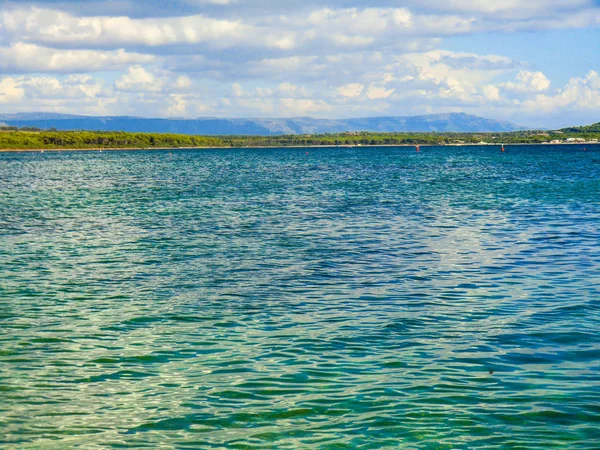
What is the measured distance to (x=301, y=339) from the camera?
A: 17.8 metres

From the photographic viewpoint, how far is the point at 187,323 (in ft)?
64.6

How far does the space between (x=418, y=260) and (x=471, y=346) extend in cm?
1262

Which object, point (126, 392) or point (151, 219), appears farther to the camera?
point (151, 219)

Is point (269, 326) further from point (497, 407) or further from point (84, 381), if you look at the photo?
point (497, 407)

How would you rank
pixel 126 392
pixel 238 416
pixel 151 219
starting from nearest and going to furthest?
pixel 238 416 → pixel 126 392 → pixel 151 219

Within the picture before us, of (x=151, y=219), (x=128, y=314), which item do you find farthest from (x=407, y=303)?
(x=151, y=219)

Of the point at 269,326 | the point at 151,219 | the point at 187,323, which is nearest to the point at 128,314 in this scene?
the point at 187,323

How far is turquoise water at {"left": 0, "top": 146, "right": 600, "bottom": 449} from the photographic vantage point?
12586mm

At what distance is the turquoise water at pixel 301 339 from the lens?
1259 centimetres

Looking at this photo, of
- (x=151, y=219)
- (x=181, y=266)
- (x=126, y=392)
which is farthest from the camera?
(x=151, y=219)

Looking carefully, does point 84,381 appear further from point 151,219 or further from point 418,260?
point 151,219

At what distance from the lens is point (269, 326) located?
754 inches

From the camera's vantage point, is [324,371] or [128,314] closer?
[324,371]

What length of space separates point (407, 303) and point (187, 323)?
644 cm
